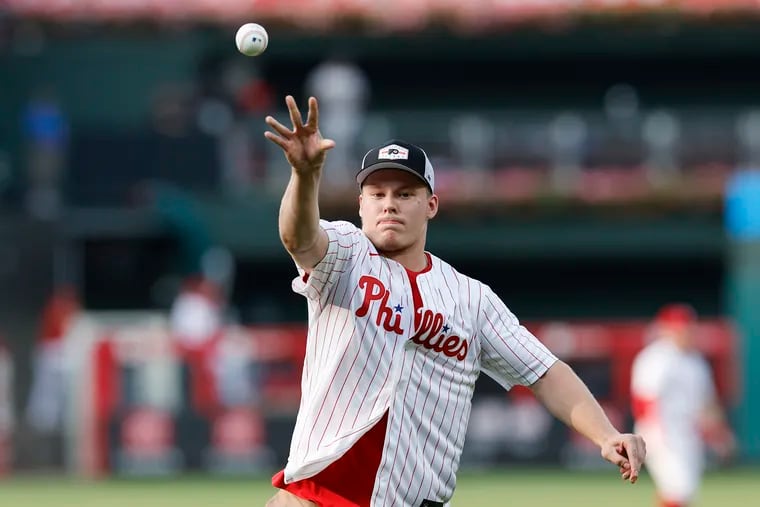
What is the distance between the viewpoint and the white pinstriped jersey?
22.7ft

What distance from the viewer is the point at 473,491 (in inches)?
765

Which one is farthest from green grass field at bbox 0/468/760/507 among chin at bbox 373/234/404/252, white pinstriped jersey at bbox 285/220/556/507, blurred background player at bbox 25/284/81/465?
chin at bbox 373/234/404/252

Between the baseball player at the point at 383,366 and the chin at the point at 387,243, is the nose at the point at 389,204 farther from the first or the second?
the chin at the point at 387,243

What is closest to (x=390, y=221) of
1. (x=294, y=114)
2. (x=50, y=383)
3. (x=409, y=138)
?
(x=294, y=114)

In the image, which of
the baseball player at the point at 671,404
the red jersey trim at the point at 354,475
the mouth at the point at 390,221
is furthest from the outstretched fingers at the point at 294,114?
the baseball player at the point at 671,404

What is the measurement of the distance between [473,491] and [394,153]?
12.8m

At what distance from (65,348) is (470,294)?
53.9 feet

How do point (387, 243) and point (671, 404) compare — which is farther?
point (671, 404)

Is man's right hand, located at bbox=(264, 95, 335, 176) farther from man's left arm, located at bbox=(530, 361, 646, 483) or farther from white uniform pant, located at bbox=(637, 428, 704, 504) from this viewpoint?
white uniform pant, located at bbox=(637, 428, 704, 504)

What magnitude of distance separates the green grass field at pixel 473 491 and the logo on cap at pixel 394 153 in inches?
414

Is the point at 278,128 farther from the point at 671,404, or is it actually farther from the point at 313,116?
the point at 671,404

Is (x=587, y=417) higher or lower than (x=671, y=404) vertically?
lower

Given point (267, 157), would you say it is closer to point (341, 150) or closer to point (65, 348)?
point (341, 150)

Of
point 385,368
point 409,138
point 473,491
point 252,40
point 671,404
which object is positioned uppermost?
point 409,138
